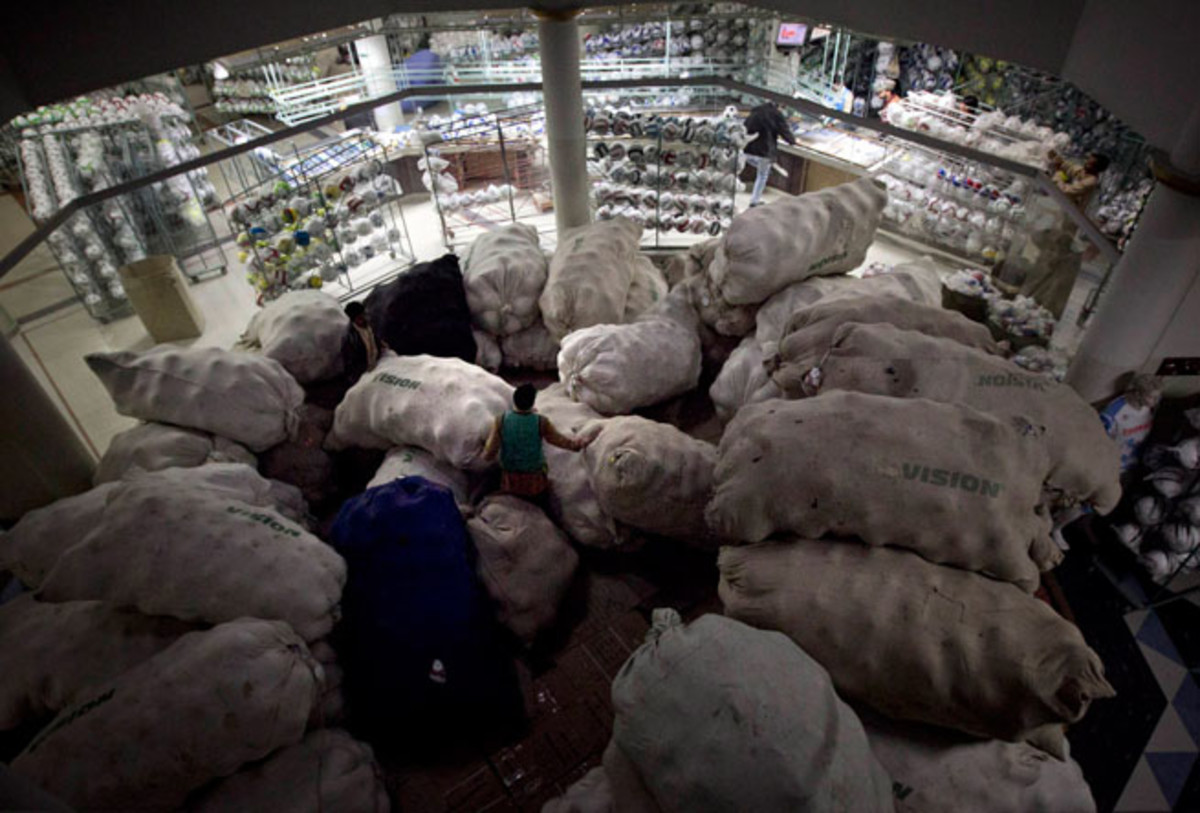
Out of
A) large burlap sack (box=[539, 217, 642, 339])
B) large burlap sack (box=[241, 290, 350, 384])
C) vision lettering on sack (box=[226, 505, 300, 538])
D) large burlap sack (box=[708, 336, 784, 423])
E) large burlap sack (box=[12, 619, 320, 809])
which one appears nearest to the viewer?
large burlap sack (box=[12, 619, 320, 809])

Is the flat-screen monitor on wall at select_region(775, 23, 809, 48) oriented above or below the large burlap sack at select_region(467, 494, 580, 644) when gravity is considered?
above

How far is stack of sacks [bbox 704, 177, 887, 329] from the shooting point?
378cm

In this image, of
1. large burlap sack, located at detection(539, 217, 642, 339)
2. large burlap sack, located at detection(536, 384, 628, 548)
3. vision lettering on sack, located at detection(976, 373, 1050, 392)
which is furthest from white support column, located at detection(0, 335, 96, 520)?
vision lettering on sack, located at detection(976, 373, 1050, 392)

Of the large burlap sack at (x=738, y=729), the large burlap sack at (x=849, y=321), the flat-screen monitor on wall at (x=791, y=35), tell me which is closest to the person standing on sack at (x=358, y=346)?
the large burlap sack at (x=849, y=321)

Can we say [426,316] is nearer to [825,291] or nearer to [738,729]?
[825,291]

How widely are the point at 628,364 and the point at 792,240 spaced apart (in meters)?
1.18

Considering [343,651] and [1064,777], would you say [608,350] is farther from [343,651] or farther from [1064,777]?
[1064,777]

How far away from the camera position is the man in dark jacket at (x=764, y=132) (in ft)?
18.9

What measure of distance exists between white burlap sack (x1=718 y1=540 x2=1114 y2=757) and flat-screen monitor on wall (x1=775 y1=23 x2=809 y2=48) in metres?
7.01

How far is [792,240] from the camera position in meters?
3.82

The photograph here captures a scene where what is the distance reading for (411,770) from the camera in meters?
2.66

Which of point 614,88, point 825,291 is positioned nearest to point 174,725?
point 825,291

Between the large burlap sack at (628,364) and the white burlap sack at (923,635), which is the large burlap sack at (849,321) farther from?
the white burlap sack at (923,635)

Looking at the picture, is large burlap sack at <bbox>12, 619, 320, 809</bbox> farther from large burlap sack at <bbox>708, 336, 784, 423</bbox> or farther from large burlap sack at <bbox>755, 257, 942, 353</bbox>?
large burlap sack at <bbox>755, 257, 942, 353</bbox>
